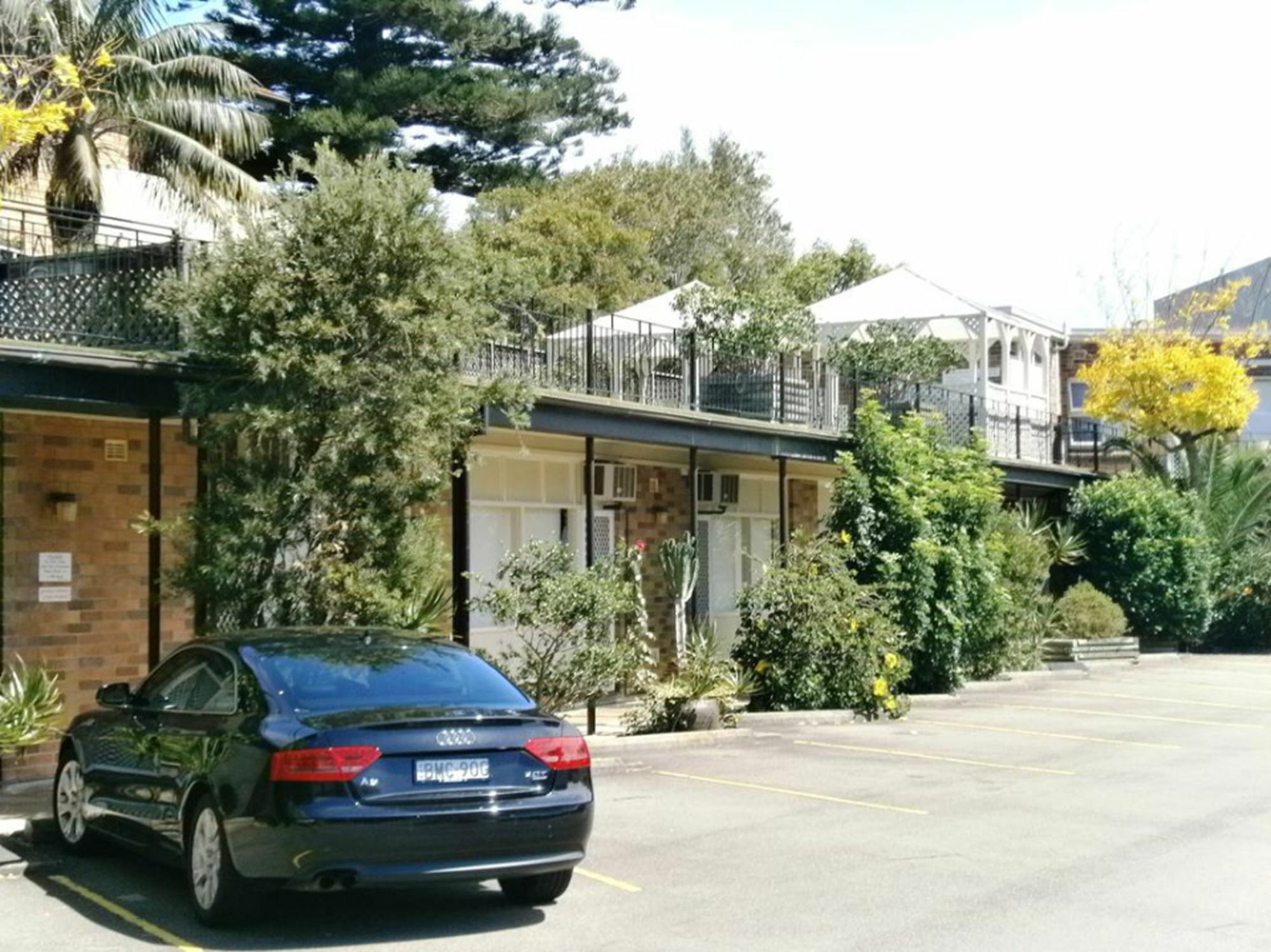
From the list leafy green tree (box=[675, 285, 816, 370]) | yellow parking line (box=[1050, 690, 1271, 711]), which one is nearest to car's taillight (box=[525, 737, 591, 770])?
yellow parking line (box=[1050, 690, 1271, 711])

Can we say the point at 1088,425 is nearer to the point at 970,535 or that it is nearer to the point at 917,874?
the point at 970,535

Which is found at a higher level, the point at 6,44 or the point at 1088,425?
the point at 6,44

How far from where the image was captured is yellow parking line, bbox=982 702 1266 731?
61.3 ft

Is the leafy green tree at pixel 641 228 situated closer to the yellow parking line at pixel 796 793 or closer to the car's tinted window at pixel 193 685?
the yellow parking line at pixel 796 793

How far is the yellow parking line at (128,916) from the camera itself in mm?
7758

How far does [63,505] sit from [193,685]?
5332 millimetres

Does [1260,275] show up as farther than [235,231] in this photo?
Yes

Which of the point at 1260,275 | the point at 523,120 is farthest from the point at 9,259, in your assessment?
the point at 1260,275

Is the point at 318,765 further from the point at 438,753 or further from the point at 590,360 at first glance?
the point at 590,360

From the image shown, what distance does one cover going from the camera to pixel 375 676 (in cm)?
852

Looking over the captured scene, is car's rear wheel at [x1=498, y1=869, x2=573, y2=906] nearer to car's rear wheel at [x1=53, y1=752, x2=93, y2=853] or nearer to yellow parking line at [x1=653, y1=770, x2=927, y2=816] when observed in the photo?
car's rear wheel at [x1=53, y1=752, x2=93, y2=853]

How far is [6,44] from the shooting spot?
75.7 feet

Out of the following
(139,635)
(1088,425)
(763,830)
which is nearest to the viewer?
(763,830)

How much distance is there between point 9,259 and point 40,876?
6.40 metres
